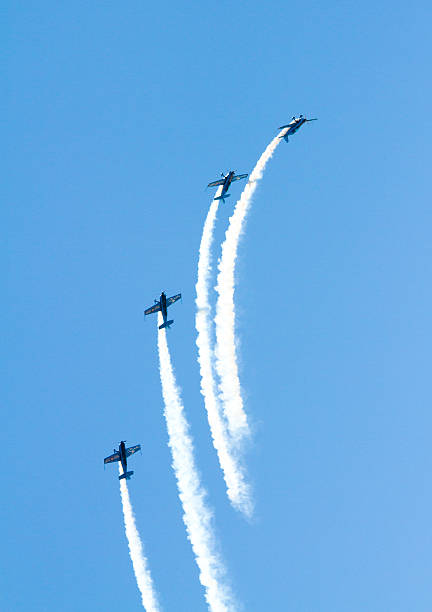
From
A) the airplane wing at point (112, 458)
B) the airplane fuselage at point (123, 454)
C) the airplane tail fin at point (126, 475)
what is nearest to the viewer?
the airplane tail fin at point (126, 475)

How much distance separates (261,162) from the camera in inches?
3708

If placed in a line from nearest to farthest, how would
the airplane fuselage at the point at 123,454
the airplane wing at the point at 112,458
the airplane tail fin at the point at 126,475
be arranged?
the airplane tail fin at the point at 126,475 < the airplane fuselage at the point at 123,454 < the airplane wing at the point at 112,458

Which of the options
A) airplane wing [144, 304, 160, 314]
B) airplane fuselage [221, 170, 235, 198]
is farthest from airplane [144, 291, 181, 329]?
airplane fuselage [221, 170, 235, 198]

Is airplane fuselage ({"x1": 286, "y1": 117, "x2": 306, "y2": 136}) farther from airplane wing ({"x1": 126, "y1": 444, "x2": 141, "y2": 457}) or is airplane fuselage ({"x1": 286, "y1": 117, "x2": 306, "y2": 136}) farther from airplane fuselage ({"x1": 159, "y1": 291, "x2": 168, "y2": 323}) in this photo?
airplane wing ({"x1": 126, "y1": 444, "x2": 141, "y2": 457})

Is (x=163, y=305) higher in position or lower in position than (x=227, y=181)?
lower

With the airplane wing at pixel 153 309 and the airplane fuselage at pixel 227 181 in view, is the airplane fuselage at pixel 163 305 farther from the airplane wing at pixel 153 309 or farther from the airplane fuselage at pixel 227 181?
the airplane fuselage at pixel 227 181

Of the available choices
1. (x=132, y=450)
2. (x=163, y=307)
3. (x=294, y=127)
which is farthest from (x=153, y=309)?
(x=294, y=127)

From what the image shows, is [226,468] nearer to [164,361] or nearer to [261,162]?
[164,361]

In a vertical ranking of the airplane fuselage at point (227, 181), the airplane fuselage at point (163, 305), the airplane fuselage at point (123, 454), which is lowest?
the airplane fuselage at point (123, 454)

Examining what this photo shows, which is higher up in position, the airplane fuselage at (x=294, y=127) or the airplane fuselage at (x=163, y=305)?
the airplane fuselage at (x=294, y=127)

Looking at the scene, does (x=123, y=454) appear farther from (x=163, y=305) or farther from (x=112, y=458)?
(x=163, y=305)

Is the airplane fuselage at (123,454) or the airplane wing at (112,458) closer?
the airplane fuselage at (123,454)

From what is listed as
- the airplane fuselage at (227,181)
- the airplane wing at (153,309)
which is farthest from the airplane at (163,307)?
the airplane fuselage at (227,181)

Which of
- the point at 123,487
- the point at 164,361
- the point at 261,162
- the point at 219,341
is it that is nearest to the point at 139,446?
the point at 123,487
